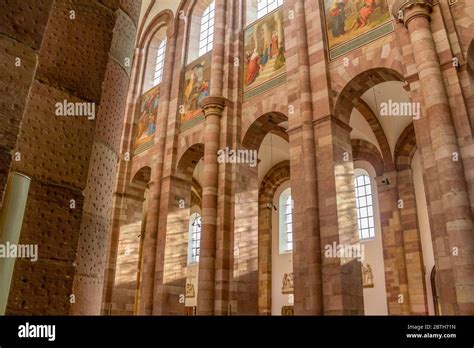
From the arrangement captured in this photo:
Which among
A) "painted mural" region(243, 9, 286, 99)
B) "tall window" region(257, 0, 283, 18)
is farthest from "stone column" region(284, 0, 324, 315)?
"tall window" region(257, 0, 283, 18)

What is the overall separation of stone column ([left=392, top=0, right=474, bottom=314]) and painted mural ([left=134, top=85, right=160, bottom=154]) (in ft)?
38.3

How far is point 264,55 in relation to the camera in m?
13.4

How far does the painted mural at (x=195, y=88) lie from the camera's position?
15.4 meters

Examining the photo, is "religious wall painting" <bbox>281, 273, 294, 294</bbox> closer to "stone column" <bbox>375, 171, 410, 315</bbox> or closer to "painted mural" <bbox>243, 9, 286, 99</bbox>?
"stone column" <bbox>375, 171, 410, 315</bbox>

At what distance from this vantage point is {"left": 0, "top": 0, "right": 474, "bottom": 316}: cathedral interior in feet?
5.74

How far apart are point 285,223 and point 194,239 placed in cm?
743

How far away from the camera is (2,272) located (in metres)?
1.56

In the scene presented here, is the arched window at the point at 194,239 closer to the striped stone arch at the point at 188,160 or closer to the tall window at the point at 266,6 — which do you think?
the striped stone arch at the point at 188,160

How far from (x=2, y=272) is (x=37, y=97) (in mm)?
802

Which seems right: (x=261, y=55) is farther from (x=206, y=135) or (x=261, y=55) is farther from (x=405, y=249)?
(x=405, y=249)

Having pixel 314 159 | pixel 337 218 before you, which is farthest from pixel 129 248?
pixel 337 218

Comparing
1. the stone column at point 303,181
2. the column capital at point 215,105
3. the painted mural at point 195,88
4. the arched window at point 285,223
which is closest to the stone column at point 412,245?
the arched window at point 285,223

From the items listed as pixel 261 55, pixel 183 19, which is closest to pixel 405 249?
pixel 261 55

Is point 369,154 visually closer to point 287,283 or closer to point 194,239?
point 287,283
